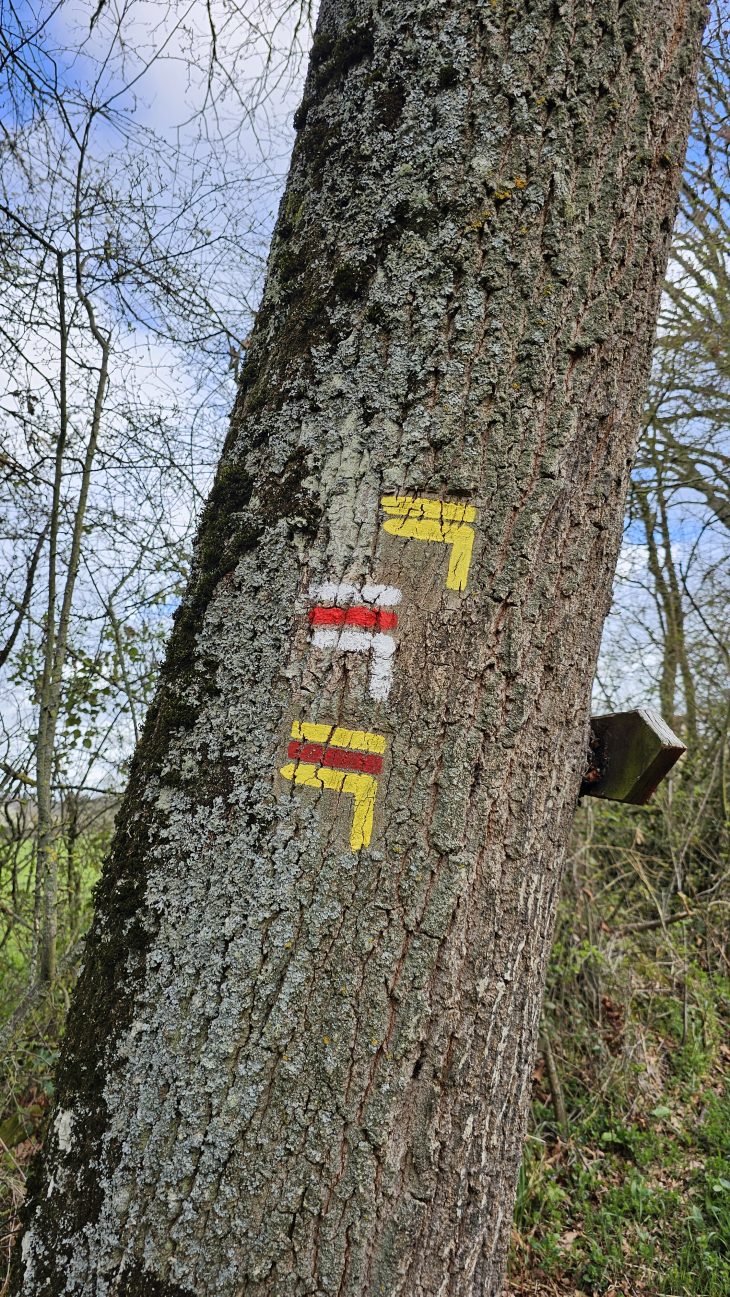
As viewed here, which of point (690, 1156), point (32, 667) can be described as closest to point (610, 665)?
point (690, 1156)

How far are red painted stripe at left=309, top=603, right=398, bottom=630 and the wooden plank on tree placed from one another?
46 centimetres

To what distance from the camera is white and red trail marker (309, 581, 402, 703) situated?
36.4 inches

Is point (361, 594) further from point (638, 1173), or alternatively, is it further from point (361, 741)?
point (638, 1173)

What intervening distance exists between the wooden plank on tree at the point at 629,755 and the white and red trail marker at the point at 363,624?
0.45 meters

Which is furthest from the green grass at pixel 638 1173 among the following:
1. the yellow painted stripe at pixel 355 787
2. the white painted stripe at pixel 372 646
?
the white painted stripe at pixel 372 646

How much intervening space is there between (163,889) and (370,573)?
1.55 ft

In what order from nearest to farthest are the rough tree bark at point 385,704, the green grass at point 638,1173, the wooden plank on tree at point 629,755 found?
the rough tree bark at point 385,704 < the wooden plank on tree at point 629,755 < the green grass at point 638,1173

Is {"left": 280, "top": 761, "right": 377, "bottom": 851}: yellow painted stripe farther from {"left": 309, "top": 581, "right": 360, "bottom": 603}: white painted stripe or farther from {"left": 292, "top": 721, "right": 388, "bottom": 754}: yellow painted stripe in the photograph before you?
{"left": 309, "top": 581, "right": 360, "bottom": 603}: white painted stripe

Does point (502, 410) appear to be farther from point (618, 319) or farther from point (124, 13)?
point (124, 13)

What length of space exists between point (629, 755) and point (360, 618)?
1.76 feet

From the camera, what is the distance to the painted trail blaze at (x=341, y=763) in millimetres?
902

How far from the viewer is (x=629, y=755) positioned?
1.19 metres

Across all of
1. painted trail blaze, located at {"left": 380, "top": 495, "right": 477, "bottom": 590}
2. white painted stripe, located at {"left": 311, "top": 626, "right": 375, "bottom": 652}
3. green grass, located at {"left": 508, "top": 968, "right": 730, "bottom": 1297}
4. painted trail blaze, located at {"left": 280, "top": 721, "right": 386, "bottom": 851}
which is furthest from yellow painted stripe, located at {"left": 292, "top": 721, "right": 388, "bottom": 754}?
green grass, located at {"left": 508, "top": 968, "right": 730, "bottom": 1297}

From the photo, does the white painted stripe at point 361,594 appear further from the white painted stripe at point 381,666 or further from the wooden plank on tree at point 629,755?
the wooden plank on tree at point 629,755
